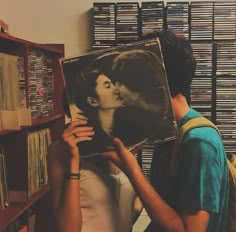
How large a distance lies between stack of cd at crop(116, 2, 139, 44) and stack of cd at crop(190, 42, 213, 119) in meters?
0.40

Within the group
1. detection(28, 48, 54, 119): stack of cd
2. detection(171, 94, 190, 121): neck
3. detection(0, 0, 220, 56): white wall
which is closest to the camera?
detection(171, 94, 190, 121): neck

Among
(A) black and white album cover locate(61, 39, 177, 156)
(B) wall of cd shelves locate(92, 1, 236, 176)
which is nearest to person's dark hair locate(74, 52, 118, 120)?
(A) black and white album cover locate(61, 39, 177, 156)

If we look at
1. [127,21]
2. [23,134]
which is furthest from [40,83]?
[127,21]

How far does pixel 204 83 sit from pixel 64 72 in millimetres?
1805

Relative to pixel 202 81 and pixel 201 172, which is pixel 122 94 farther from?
pixel 202 81

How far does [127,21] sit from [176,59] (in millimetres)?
1777

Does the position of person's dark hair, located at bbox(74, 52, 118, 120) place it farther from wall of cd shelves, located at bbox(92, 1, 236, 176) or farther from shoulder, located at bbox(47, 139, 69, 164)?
wall of cd shelves, located at bbox(92, 1, 236, 176)

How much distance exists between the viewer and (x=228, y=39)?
8.49 ft

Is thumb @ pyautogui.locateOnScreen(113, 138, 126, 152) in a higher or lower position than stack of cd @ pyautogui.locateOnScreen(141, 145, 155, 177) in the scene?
higher

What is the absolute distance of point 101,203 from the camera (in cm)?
115

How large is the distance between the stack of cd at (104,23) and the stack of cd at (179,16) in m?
0.36

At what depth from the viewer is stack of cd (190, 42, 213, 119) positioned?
2586mm

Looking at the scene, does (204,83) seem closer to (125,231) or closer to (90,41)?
(90,41)

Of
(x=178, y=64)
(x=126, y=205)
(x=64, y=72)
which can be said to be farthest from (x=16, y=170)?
(x=178, y=64)
